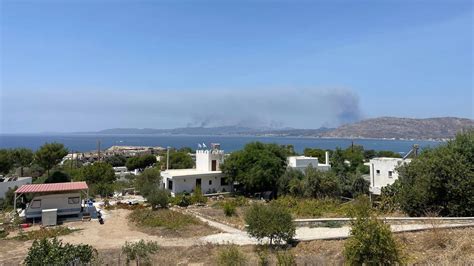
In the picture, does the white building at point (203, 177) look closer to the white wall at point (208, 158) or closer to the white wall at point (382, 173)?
the white wall at point (208, 158)

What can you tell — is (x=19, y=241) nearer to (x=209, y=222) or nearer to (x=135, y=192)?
(x=209, y=222)

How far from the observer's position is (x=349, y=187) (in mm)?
33562

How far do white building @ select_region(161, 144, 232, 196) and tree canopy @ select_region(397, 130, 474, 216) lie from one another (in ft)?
63.0

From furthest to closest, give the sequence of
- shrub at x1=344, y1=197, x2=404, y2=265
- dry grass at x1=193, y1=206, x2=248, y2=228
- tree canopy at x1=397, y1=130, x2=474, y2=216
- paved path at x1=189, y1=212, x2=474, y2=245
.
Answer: dry grass at x1=193, y1=206, x2=248, y2=228
tree canopy at x1=397, y1=130, x2=474, y2=216
paved path at x1=189, y1=212, x2=474, y2=245
shrub at x1=344, y1=197, x2=404, y2=265

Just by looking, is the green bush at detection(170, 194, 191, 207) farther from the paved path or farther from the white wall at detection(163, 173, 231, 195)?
the paved path

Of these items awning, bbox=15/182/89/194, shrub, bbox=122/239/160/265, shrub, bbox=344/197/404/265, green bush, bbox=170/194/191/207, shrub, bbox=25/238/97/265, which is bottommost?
green bush, bbox=170/194/191/207

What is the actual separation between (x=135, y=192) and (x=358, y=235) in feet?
106

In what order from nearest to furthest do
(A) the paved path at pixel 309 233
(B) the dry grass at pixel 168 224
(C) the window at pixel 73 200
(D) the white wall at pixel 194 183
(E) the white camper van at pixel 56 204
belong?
(A) the paved path at pixel 309 233 < (B) the dry grass at pixel 168 224 < (E) the white camper van at pixel 56 204 < (C) the window at pixel 73 200 < (D) the white wall at pixel 194 183

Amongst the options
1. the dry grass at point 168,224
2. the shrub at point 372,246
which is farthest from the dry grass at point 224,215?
the shrub at point 372,246

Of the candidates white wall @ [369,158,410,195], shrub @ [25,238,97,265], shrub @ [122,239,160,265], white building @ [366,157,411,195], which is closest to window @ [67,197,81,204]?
shrub @ [122,239,160,265]

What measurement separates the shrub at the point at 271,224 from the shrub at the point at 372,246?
6.58 m

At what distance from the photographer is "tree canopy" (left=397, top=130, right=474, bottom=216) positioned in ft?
62.0

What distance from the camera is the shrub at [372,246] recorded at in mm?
8867

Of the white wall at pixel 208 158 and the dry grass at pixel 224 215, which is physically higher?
the white wall at pixel 208 158
